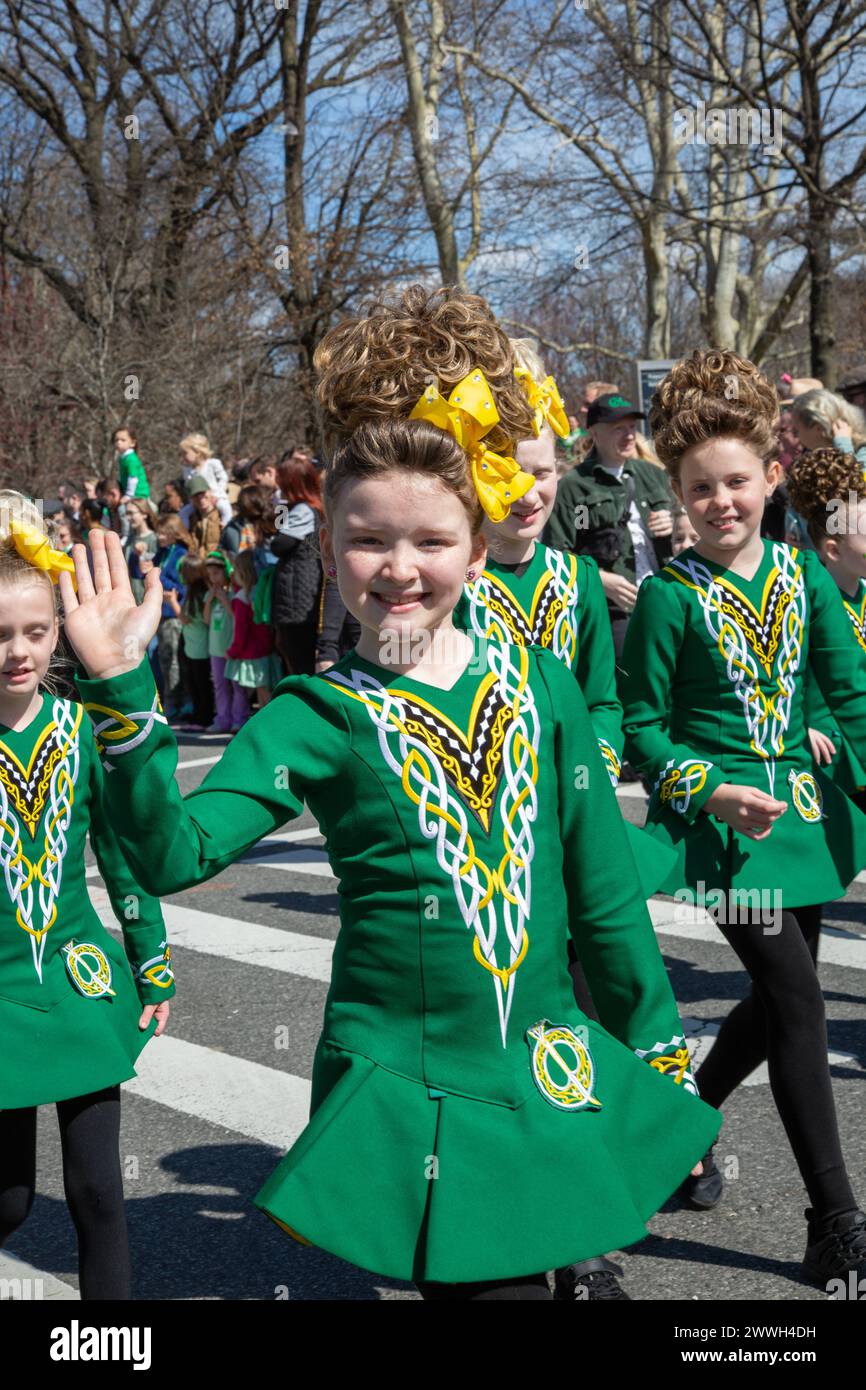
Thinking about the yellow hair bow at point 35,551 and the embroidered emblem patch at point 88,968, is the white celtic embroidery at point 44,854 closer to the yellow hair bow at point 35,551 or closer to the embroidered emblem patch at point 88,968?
the embroidered emblem patch at point 88,968

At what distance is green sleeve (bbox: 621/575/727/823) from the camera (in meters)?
3.88

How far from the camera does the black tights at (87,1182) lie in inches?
127

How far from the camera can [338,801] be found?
2572 millimetres

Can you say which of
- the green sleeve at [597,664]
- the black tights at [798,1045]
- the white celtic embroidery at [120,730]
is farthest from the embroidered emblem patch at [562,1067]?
the green sleeve at [597,664]

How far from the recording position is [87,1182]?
10.6 ft

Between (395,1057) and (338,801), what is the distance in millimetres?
408

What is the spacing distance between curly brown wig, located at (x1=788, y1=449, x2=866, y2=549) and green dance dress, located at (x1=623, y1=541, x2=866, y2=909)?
1062 millimetres

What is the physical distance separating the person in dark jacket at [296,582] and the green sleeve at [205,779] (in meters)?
8.54

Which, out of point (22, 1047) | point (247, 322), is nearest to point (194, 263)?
point (247, 322)

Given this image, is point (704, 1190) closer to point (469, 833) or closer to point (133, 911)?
point (133, 911)

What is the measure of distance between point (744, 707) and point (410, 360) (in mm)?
1600

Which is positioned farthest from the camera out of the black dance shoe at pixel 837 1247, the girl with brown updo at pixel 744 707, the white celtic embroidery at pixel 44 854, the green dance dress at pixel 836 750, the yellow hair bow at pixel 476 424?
the green dance dress at pixel 836 750

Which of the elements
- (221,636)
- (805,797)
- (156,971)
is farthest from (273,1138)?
(221,636)
